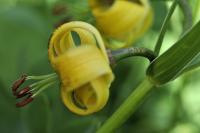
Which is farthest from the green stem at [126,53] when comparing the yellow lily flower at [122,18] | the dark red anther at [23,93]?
the yellow lily flower at [122,18]

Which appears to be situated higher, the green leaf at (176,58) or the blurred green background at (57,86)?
the green leaf at (176,58)

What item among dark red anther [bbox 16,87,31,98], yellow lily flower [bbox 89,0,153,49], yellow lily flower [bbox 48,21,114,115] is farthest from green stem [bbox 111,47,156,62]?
yellow lily flower [bbox 89,0,153,49]

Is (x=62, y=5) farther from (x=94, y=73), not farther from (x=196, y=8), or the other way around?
(x=94, y=73)

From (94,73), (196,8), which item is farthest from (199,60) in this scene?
(196,8)

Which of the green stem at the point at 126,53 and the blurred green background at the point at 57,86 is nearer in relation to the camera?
the green stem at the point at 126,53

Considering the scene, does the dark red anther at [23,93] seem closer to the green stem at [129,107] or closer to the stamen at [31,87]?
the stamen at [31,87]

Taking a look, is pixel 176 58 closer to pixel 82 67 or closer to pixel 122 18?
pixel 82 67
